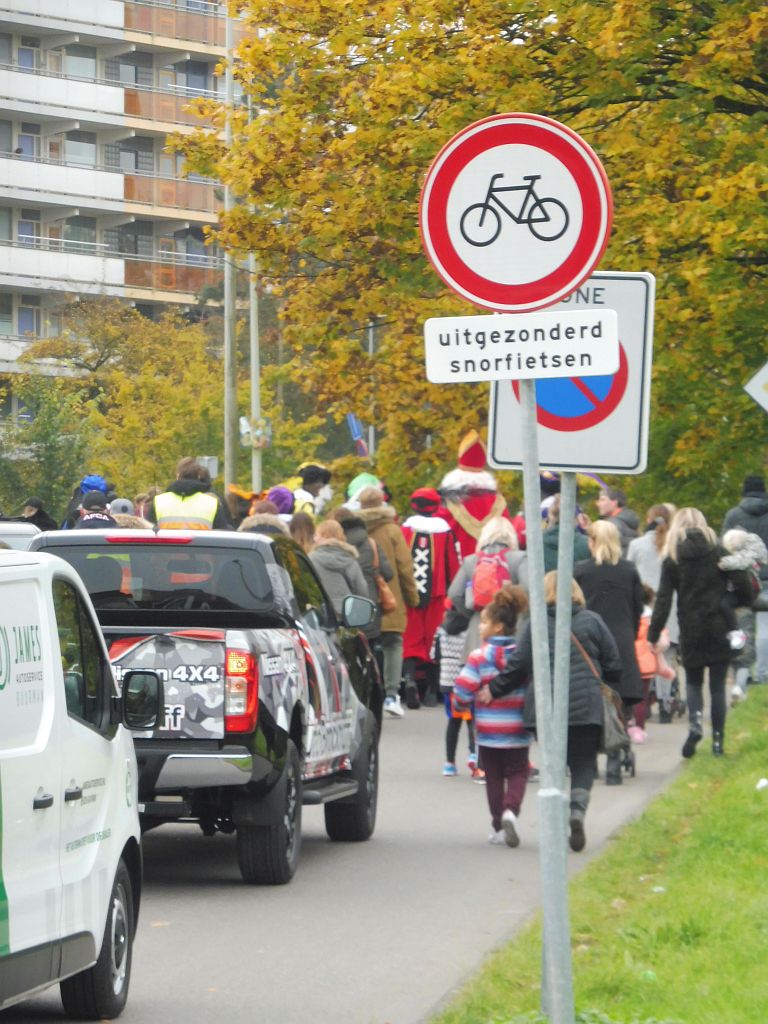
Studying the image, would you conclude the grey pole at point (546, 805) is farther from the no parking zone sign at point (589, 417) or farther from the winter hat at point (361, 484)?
the winter hat at point (361, 484)

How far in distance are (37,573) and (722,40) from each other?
11.3 m

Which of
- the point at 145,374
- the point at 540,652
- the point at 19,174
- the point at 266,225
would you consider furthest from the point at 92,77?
the point at 540,652

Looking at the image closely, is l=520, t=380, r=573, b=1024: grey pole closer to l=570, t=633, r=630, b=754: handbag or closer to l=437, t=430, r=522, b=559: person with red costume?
l=570, t=633, r=630, b=754: handbag

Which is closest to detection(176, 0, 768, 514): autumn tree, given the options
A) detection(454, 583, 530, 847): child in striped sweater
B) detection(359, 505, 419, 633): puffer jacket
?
detection(359, 505, 419, 633): puffer jacket

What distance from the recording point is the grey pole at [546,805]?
597cm

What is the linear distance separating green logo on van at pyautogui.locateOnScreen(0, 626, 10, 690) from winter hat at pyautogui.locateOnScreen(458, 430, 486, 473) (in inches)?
646

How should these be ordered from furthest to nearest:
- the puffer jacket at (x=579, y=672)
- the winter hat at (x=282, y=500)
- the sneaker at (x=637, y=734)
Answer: the winter hat at (x=282, y=500) < the sneaker at (x=637, y=734) < the puffer jacket at (x=579, y=672)

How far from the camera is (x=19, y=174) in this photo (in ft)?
248

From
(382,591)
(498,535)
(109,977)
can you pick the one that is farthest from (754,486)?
(109,977)

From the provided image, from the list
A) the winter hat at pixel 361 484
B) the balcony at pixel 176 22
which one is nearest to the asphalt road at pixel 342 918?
the winter hat at pixel 361 484

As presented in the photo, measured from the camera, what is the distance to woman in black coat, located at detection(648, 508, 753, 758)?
15.7m

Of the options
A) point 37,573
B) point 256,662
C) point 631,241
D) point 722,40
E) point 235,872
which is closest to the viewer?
point 37,573

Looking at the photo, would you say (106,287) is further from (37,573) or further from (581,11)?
(37,573)

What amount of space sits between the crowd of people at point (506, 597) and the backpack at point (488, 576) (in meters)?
0.01
